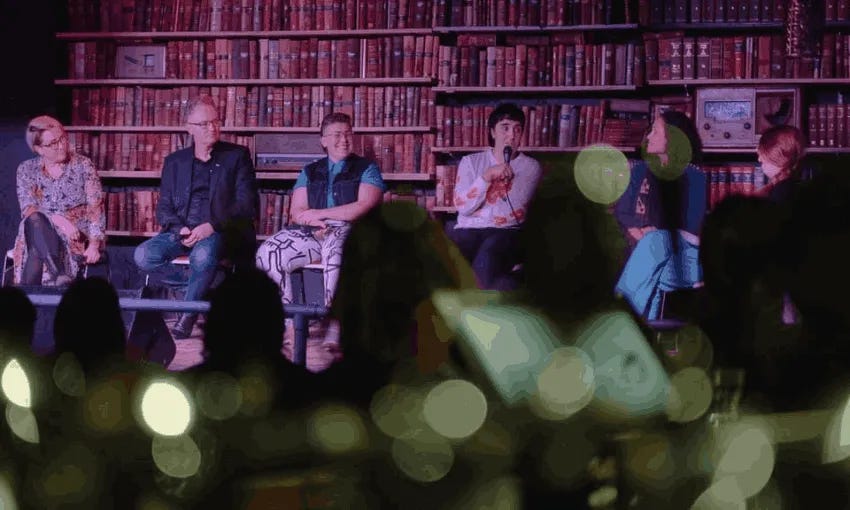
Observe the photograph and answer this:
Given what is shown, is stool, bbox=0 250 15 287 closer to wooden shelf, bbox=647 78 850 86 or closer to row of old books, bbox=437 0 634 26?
row of old books, bbox=437 0 634 26

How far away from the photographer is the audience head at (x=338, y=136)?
14.7ft

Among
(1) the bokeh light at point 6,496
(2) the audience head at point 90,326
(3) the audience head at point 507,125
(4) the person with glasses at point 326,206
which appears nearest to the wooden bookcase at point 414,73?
(3) the audience head at point 507,125

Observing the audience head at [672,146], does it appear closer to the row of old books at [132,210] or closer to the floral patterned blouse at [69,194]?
the floral patterned blouse at [69,194]

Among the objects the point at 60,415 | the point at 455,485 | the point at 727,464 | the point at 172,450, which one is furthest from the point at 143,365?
the point at 727,464

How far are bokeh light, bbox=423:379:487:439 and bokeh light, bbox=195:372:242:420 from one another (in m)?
0.31

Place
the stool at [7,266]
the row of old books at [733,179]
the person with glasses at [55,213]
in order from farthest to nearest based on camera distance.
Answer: the row of old books at [733,179] → the stool at [7,266] → the person with glasses at [55,213]

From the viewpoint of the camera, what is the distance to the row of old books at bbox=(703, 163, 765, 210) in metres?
4.83

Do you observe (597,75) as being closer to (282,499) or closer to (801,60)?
(801,60)

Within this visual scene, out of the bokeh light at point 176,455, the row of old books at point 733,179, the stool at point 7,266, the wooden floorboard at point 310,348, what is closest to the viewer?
the bokeh light at point 176,455

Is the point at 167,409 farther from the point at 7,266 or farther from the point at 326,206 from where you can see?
the point at 7,266

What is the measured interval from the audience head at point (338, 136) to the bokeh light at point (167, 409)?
3030mm

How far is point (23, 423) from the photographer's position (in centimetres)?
168

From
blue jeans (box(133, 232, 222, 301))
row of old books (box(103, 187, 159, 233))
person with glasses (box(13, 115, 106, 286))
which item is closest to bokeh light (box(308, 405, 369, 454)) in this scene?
blue jeans (box(133, 232, 222, 301))

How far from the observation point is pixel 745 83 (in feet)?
15.8
